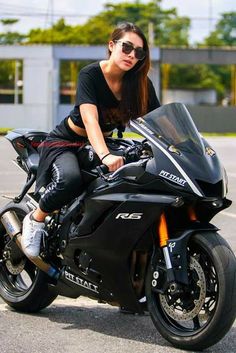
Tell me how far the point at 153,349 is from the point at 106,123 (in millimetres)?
1424

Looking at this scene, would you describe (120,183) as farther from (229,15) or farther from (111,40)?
(229,15)

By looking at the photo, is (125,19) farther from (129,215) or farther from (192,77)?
(129,215)

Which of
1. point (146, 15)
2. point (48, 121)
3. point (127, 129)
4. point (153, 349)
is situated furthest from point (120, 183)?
point (146, 15)

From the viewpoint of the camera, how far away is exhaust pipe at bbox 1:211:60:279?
17.6ft

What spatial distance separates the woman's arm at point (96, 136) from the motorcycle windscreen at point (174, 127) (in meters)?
0.25

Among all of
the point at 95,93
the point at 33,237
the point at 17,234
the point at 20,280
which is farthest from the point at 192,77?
the point at 95,93

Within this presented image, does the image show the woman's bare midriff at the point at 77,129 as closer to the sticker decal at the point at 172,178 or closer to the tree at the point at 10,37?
the sticker decal at the point at 172,178

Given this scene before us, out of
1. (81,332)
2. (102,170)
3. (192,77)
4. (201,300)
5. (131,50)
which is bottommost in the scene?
(192,77)

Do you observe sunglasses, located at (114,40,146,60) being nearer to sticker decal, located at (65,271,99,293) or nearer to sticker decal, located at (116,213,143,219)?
sticker decal, located at (116,213,143,219)

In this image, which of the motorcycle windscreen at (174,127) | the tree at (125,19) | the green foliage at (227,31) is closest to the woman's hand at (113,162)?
the motorcycle windscreen at (174,127)

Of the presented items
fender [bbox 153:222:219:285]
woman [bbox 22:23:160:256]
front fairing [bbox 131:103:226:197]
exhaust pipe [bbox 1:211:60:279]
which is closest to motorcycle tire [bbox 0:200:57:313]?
exhaust pipe [bbox 1:211:60:279]

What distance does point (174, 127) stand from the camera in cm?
477

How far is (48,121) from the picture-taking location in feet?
156

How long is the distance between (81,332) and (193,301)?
2.89 feet
